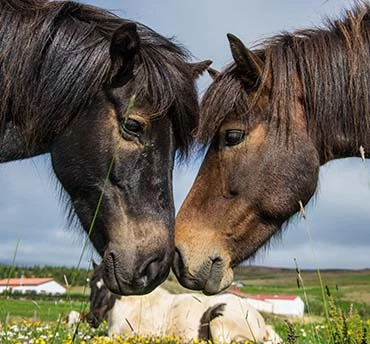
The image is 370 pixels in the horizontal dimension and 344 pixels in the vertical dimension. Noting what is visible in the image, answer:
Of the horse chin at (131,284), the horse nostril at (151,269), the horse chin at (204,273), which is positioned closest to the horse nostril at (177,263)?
the horse chin at (204,273)

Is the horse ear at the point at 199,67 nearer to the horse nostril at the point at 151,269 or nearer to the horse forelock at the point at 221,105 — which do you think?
the horse forelock at the point at 221,105

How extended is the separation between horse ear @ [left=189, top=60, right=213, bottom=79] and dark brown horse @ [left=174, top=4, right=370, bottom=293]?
23.2 inches

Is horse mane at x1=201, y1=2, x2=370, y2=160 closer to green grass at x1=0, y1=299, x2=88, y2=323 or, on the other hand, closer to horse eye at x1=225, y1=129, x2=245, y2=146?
horse eye at x1=225, y1=129, x2=245, y2=146

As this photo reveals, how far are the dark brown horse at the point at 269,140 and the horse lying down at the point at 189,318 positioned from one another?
4.64m

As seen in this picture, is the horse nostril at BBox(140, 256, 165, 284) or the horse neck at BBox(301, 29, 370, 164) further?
the horse neck at BBox(301, 29, 370, 164)

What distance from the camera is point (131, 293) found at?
4914mm

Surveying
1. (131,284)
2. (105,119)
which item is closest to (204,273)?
(131,284)

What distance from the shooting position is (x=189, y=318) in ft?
34.2

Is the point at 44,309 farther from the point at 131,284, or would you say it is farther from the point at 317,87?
the point at 317,87

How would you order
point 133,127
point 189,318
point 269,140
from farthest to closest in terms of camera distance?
point 189,318 → point 269,140 → point 133,127

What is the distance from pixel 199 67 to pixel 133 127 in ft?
3.80

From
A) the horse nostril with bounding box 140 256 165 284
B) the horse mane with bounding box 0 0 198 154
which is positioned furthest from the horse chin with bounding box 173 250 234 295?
the horse mane with bounding box 0 0 198 154

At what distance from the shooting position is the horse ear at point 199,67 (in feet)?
18.7

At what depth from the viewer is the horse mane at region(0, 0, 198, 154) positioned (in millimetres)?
5039
